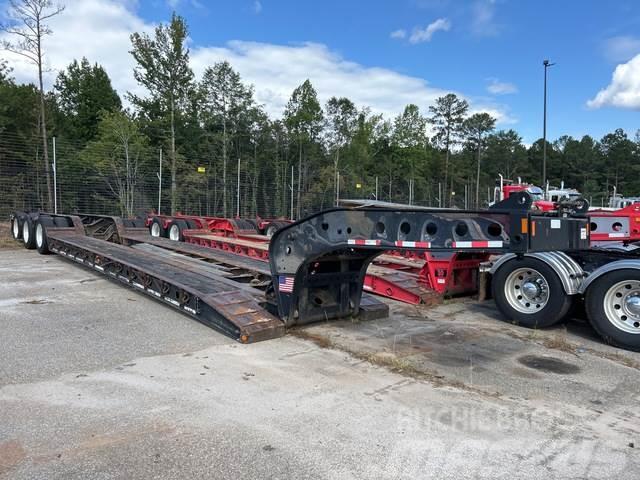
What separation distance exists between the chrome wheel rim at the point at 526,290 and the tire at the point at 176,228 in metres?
9.77

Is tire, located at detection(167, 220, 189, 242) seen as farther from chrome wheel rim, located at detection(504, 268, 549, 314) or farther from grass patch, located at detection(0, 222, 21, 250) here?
chrome wheel rim, located at detection(504, 268, 549, 314)

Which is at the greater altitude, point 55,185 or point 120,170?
point 120,170

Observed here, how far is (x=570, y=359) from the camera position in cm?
532

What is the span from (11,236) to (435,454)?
51.1ft

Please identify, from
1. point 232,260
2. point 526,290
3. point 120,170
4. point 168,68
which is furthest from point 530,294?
point 168,68

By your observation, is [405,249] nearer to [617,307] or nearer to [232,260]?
[617,307]

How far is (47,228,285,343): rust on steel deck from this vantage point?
219 inches

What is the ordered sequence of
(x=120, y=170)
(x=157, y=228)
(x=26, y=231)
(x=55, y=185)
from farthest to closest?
1. (x=120, y=170)
2. (x=55, y=185)
3. (x=157, y=228)
4. (x=26, y=231)

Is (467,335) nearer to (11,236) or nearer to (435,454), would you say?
(435,454)

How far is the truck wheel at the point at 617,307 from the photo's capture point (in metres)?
5.73

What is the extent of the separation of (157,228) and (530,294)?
12004 mm

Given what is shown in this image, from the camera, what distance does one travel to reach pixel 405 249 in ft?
15.0

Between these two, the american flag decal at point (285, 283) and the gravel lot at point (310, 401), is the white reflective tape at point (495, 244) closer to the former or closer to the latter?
the gravel lot at point (310, 401)

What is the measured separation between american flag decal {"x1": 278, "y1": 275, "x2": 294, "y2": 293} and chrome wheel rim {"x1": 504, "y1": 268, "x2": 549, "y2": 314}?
3.18 meters
